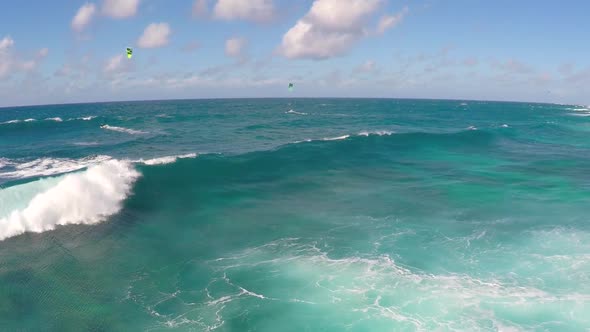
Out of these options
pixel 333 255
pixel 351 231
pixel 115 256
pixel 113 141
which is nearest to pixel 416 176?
pixel 351 231

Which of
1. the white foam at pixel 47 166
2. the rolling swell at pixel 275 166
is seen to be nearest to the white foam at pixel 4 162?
the white foam at pixel 47 166

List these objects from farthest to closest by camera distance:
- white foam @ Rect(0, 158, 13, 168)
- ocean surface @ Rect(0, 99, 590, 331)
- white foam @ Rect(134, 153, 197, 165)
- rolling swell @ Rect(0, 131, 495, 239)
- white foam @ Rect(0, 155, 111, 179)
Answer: white foam @ Rect(0, 158, 13, 168) < white foam @ Rect(134, 153, 197, 165) < white foam @ Rect(0, 155, 111, 179) < rolling swell @ Rect(0, 131, 495, 239) < ocean surface @ Rect(0, 99, 590, 331)

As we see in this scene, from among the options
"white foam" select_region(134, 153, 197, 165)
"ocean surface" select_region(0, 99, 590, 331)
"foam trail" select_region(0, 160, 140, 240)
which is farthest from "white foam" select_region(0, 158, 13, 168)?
"foam trail" select_region(0, 160, 140, 240)

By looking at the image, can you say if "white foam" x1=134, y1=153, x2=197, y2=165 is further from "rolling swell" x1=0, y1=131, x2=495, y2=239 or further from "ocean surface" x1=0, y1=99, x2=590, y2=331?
"ocean surface" x1=0, y1=99, x2=590, y2=331

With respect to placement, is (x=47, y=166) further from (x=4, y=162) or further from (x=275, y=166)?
(x=275, y=166)

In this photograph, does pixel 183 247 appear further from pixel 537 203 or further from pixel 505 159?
pixel 505 159

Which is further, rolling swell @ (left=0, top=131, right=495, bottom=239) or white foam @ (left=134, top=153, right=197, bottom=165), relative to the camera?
white foam @ (left=134, top=153, right=197, bottom=165)

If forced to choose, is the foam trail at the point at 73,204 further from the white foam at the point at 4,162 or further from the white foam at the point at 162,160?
the white foam at the point at 4,162

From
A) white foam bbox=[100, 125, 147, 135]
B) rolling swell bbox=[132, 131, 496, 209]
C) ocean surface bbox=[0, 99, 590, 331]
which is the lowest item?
ocean surface bbox=[0, 99, 590, 331]

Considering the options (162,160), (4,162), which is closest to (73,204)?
(162,160)
